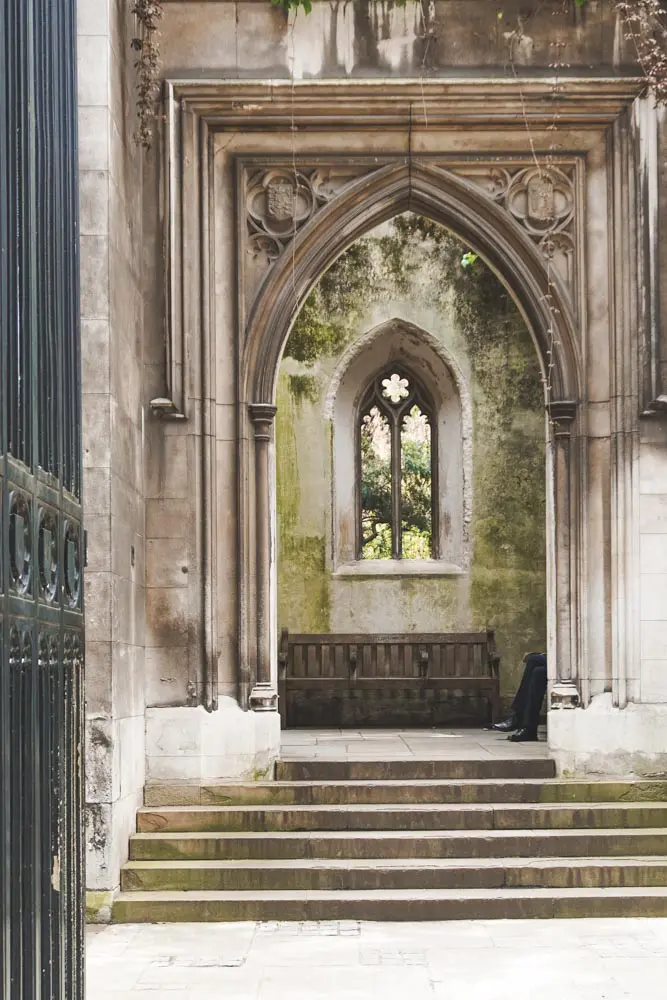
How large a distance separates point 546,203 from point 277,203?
1621 mm

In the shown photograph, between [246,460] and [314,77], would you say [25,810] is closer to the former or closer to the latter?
[246,460]

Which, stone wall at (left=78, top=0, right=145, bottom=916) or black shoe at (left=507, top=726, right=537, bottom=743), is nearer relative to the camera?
stone wall at (left=78, top=0, right=145, bottom=916)

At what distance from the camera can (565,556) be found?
8.22 metres

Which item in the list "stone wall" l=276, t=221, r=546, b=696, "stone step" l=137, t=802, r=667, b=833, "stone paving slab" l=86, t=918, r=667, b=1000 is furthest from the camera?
"stone wall" l=276, t=221, r=546, b=696

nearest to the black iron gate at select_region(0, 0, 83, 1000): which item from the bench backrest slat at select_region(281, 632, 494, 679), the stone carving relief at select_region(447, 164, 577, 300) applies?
the stone carving relief at select_region(447, 164, 577, 300)

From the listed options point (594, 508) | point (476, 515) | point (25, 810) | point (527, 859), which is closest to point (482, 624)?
point (476, 515)

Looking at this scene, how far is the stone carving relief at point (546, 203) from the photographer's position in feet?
27.5

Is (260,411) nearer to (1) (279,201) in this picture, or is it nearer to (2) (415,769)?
(1) (279,201)

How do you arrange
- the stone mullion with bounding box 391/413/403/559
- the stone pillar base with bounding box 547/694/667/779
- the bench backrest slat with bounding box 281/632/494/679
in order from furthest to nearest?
the stone mullion with bounding box 391/413/403/559
the bench backrest slat with bounding box 281/632/494/679
the stone pillar base with bounding box 547/694/667/779

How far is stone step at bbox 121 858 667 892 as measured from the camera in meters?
6.96

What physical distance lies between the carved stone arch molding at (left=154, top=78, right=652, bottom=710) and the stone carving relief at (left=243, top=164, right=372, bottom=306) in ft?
0.04

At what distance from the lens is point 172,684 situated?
7949mm

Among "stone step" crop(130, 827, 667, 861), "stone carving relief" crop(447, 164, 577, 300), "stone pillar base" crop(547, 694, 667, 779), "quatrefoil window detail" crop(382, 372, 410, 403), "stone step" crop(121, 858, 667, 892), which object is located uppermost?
"stone carving relief" crop(447, 164, 577, 300)

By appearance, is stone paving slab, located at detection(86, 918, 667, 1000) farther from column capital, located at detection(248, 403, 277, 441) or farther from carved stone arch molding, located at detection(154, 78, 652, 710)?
column capital, located at detection(248, 403, 277, 441)
